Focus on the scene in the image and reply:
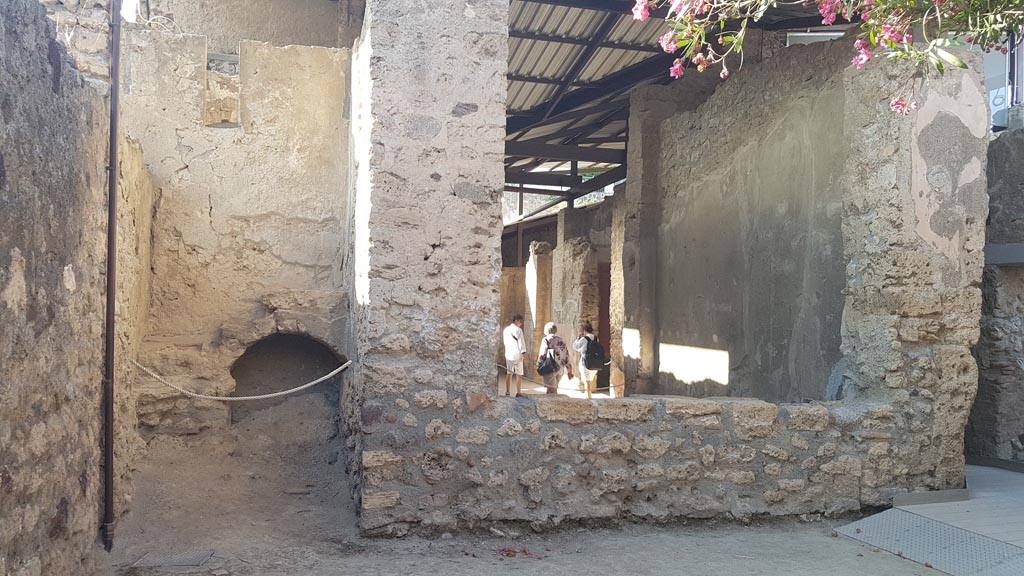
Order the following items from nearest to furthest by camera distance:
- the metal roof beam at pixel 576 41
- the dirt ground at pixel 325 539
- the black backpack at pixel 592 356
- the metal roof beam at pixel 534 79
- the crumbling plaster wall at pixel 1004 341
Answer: the dirt ground at pixel 325 539 < the crumbling plaster wall at pixel 1004 341 < the metal roof beam at pixel 576 41 < the metal roof beam at pixel 534 79 < the black backpack at pixel 592 356

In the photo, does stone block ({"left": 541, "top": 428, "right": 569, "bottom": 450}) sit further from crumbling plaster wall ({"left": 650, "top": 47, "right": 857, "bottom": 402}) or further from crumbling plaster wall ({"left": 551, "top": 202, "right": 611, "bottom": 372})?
crumbling plaster wall ({"left": 551, "top": 202, "right": 611, "bottom": 372})

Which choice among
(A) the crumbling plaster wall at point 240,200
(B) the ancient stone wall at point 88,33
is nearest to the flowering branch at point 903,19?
(B) the ancient stone wall at point 88,33

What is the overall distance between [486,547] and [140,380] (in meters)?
2.27

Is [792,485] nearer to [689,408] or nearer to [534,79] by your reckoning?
[689,408]

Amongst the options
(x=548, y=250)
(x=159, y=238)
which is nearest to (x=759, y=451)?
(x=159, y=238)

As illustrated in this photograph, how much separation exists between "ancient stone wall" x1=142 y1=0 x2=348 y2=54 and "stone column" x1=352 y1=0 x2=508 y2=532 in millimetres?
3649

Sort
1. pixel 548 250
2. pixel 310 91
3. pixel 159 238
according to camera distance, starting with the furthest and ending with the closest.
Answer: pixel 548 250
pixel 310 91
pixel 159 238

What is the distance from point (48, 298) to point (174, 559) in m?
1.59

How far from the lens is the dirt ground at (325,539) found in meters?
3.84

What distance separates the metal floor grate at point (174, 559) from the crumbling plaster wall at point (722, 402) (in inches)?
32.2

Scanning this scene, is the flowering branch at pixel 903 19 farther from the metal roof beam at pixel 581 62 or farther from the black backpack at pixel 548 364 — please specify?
the black backpack at pixel 548 364

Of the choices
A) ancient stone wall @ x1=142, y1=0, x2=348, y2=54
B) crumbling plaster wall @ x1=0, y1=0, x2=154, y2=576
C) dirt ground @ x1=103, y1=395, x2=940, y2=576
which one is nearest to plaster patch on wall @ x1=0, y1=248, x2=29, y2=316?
crumbling plaster wall @ x1=0, y1=0, x2=154, y2=576

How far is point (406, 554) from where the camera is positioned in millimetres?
3965

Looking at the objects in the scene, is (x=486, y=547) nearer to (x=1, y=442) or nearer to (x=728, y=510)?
(x=728, y=510)
